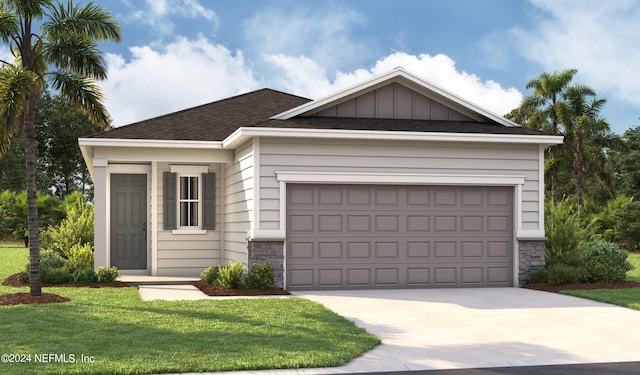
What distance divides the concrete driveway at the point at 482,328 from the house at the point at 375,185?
1.01 metres

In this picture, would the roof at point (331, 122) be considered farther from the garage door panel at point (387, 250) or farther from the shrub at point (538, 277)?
the shrub at point (538, 277)

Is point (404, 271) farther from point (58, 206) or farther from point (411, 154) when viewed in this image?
point (58, 206)

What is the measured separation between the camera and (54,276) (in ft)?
53.6

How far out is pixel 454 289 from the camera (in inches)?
623

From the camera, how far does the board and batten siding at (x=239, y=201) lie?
1575 cm

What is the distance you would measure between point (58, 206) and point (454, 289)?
27.0 m

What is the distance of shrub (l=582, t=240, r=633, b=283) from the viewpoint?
1603cm

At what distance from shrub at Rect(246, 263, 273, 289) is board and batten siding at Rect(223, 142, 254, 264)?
759 millimetres

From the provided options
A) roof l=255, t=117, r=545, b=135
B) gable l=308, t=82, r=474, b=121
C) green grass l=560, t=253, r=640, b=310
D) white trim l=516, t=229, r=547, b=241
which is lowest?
green grass l=560, t=253, r=640, b=310

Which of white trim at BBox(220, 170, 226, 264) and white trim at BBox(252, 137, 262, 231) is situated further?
white trim at BBox(220, 170, 226, 264)

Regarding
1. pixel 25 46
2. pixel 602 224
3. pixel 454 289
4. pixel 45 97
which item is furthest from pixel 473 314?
pixel 45 97

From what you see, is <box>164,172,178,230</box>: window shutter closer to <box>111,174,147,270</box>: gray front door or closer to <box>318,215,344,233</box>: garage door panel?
<box>111,174,147,270</box>: gray front door

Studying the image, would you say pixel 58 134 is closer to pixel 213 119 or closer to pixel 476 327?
pixel 213 119

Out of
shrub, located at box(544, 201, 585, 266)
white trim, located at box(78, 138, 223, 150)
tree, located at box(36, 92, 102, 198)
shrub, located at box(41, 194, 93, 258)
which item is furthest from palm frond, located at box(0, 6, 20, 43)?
tree, located at box(36, 92, 102, 198)
